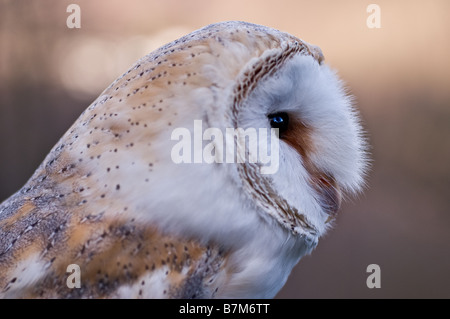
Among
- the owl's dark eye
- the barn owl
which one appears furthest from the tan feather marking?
the owl's dark eye

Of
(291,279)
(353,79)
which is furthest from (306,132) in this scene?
(291,279)

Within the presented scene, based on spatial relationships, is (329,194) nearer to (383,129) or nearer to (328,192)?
(328,192)

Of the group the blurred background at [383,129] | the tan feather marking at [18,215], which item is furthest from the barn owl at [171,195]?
the blurred background at [383,129]

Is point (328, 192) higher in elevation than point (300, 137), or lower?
lower

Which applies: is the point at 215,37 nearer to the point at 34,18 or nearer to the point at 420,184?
the point at 420,184

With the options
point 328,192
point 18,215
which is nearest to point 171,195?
point 18,215
